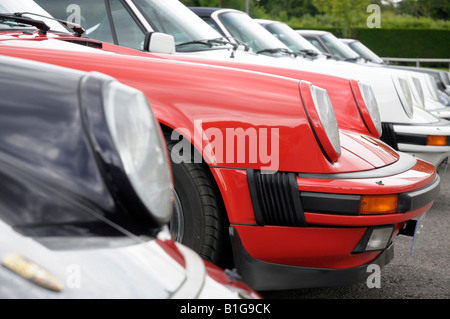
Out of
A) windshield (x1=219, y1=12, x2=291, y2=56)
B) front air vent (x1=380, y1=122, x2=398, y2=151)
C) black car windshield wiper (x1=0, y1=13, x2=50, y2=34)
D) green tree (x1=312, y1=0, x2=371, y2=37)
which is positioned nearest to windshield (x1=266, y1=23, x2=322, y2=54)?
windshield (x1=219, y1=12, x2=291, y2=56)

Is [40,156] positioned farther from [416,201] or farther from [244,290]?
[416,201]

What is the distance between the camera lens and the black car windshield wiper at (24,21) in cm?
308

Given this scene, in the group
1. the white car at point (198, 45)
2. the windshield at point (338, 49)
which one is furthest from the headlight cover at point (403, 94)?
the windshield at point (338, 49)

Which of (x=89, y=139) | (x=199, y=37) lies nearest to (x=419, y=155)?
(x=199, y=37)

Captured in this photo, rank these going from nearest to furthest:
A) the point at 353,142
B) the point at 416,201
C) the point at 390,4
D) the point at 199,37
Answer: the point at 416,201 < the point at 353,142 < the point at 199,37 < the point at 390,4

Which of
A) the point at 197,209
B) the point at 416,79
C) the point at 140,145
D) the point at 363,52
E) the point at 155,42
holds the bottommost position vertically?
the point at 363,52

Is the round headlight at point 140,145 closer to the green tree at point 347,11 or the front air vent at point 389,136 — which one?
the front air vent at point 389,136

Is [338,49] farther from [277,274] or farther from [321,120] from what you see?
[277,274]

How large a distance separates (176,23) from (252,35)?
8.21 feet

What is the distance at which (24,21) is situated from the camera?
10.3 feet

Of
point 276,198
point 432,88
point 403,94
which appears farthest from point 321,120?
point 432,88

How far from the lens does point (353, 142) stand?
2758 millimetres

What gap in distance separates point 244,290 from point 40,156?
1.71ft

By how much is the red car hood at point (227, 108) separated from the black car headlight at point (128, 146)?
1133 millimetres
